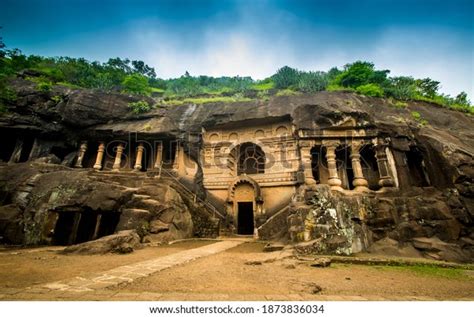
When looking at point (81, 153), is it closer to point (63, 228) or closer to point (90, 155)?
point (90, 155)

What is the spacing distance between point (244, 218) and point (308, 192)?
754 cm

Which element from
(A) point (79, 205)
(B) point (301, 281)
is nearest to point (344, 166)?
(B) point (301, 281)

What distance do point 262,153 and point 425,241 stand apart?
36.3 feet

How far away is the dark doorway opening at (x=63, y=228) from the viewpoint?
32.6ft

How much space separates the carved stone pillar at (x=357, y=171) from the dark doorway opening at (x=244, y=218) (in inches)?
276

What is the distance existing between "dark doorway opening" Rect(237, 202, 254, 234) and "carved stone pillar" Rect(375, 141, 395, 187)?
27.3 ft

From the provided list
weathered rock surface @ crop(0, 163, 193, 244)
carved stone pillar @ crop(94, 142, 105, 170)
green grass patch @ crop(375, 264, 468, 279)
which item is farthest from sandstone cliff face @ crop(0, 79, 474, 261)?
green grass patch @ crop(375, 264, 468, 279)

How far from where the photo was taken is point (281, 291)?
11.7 feet

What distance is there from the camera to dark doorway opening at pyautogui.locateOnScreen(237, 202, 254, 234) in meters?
15.7

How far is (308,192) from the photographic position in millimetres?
9773

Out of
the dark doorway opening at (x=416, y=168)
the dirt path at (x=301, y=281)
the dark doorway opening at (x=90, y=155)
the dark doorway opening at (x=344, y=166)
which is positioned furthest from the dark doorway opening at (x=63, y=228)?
the dark doorway opening at (x=416, y=168)

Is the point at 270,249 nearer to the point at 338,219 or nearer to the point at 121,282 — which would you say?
the point at 338,219

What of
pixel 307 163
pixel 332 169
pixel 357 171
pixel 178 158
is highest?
pixel 178 158

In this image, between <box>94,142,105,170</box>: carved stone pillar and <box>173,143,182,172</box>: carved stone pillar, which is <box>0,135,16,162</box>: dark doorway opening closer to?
<box>94,142,105,170</box>: carved stone pillar
